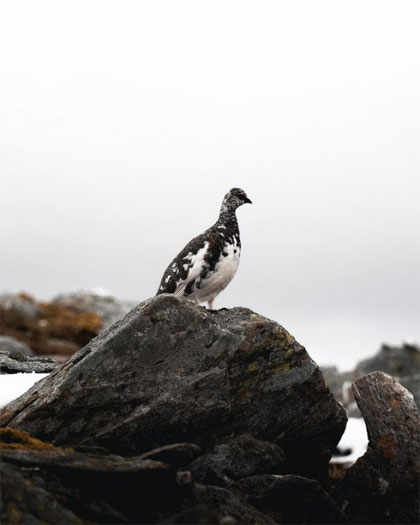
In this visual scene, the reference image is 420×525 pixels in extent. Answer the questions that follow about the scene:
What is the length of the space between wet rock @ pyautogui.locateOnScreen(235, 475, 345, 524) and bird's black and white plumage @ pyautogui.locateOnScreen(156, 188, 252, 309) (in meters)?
5.13

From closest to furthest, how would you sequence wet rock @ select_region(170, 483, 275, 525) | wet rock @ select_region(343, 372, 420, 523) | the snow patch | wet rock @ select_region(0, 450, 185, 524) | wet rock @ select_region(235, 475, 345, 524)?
wet rock @ select_region(0, 450, 185, 524)
wet rock @ select_region(170, 483, 275, 525)
wet rock @ select_region(235, 475, 345, 524)
wet rock @ select_region(343, 372, 420, 523)
the snow patch

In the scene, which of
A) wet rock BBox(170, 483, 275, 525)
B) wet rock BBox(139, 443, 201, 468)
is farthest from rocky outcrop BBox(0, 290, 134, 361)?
wet rock BBox(139, 443, 201, 468)

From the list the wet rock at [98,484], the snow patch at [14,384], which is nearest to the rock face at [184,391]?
the snow patch at [14,384]

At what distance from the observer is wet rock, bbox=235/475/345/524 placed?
11094mm

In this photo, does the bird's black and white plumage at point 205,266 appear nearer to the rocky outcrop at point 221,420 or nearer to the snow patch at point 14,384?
the rocky outcrop at point 221,420

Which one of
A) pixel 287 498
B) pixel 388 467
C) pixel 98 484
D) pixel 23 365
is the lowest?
pixel 98 484

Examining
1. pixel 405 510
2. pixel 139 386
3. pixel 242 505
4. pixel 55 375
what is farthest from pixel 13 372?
pixel 405 510

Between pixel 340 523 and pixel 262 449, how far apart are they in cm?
156

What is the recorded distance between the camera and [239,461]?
Answer: 1204 cm

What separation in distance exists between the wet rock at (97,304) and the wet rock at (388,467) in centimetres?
4873

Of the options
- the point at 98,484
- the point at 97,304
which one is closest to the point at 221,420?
the point at 98,484

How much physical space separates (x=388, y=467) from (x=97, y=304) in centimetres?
5708

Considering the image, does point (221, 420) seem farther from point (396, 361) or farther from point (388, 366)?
point (388, 366)

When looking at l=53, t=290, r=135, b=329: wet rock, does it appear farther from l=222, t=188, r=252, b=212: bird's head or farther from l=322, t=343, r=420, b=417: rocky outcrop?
l=222, t=188, r=252, b=212: bird's head
